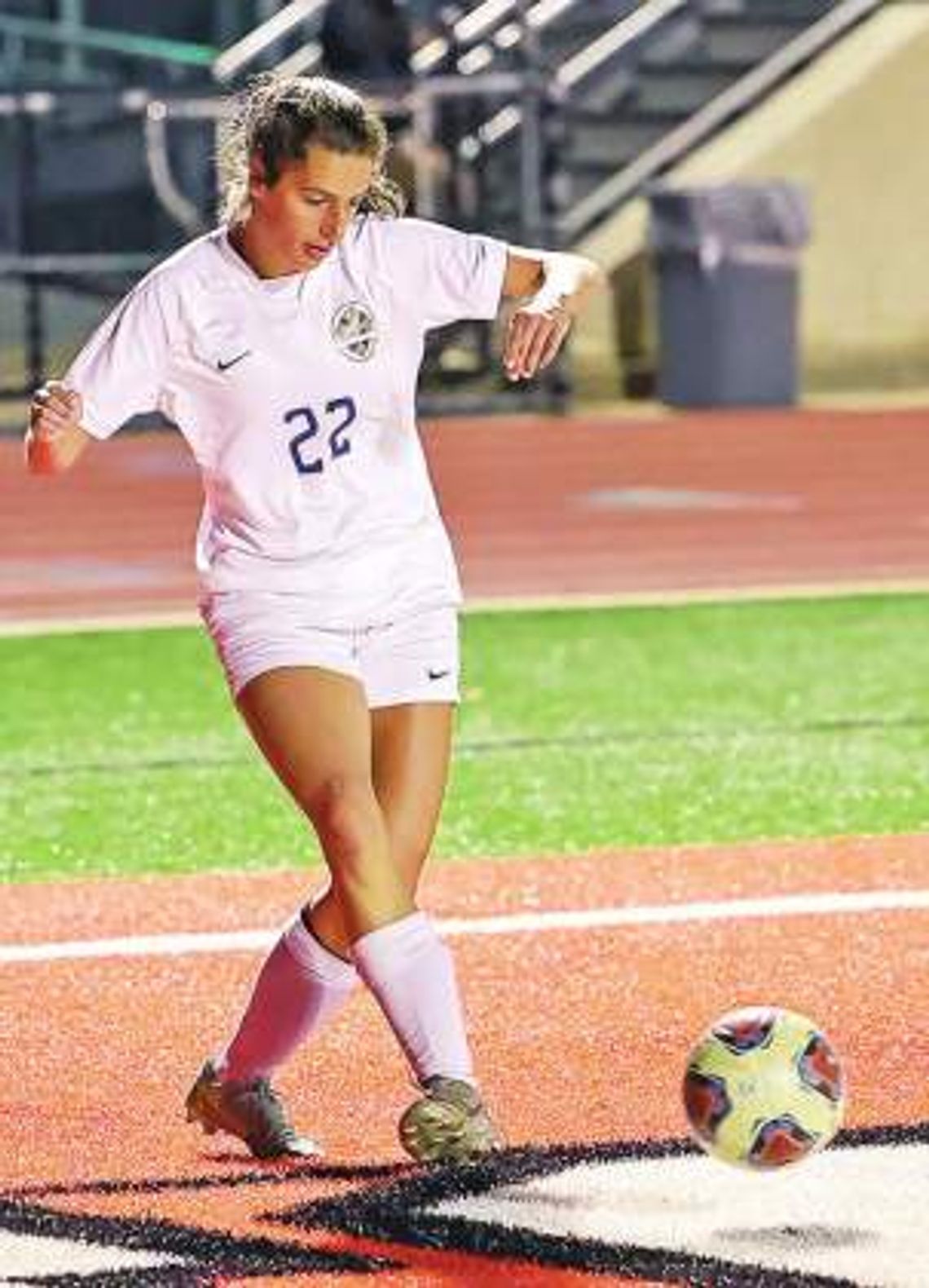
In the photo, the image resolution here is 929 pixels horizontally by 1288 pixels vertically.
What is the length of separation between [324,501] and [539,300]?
527 millimetres

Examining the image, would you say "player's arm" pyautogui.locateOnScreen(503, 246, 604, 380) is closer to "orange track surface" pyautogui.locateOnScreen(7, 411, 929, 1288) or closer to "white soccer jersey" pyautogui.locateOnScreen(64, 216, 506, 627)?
"white soccer jersey" pyautogui.locateOnScreen(64, 216, 506, 627)

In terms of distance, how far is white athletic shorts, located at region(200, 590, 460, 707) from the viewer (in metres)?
6.76

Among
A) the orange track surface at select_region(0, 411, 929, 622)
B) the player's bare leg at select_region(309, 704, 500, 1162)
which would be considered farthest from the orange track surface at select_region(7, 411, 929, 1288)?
the orange track surface at select_region(0, 411, 929, 622)

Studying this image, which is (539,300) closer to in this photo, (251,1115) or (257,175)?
(257,175)

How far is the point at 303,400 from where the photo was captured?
6719mm

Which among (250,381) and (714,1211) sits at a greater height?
(250,381)

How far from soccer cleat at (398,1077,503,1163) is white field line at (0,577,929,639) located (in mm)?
9365

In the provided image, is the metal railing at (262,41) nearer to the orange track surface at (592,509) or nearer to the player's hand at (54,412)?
the orange track surface at (592,509)

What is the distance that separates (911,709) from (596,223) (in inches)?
686

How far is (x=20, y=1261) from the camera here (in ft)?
19.9

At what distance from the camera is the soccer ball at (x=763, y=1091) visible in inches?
248

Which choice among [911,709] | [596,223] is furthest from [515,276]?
[596,223]

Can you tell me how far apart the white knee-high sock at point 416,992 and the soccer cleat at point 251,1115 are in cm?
33

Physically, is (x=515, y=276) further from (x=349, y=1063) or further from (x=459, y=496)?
(x=459, y=496)
